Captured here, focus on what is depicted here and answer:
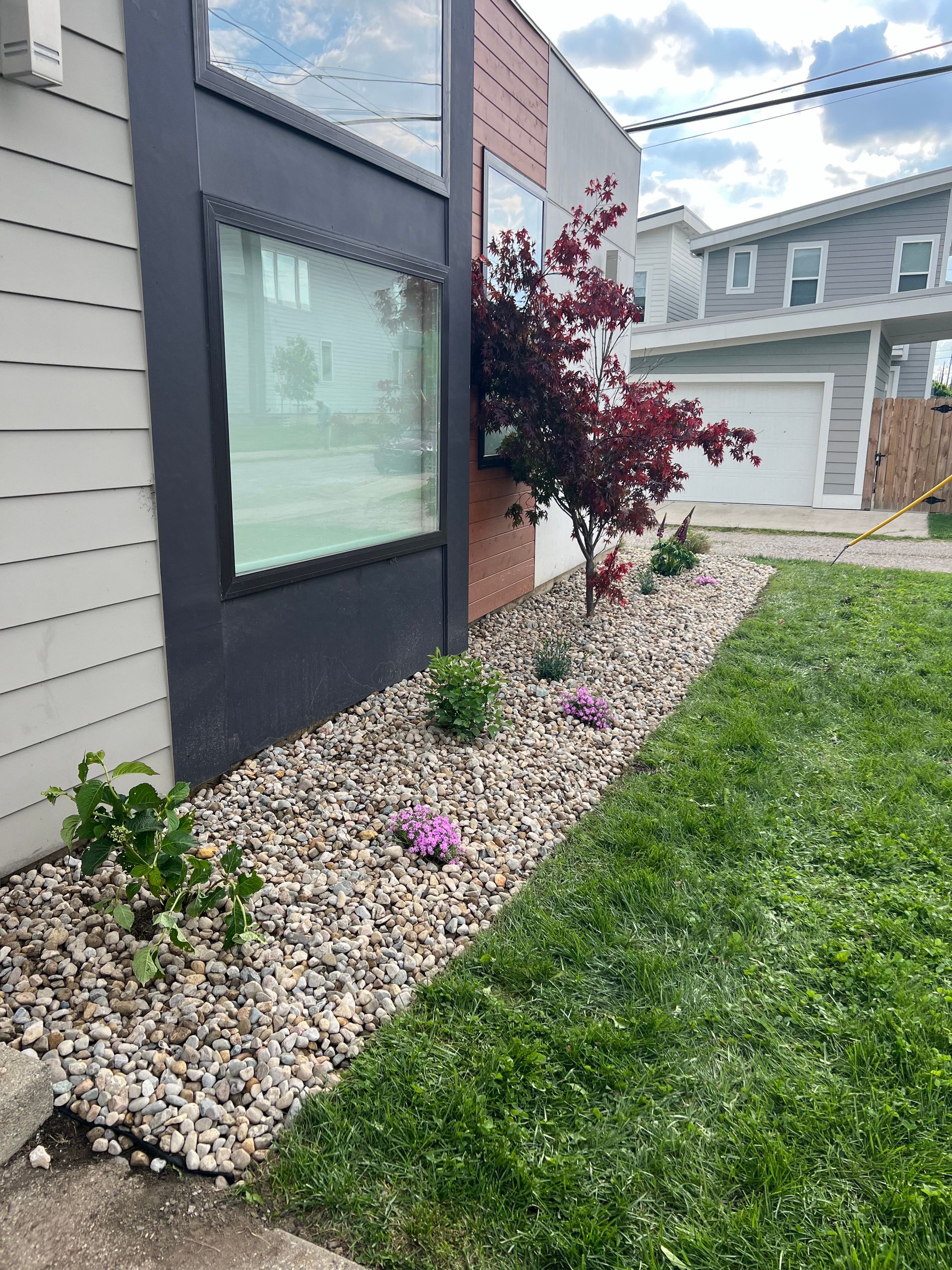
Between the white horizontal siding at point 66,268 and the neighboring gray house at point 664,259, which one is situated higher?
the neighboring gray house at point 664,259

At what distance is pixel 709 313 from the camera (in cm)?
1700

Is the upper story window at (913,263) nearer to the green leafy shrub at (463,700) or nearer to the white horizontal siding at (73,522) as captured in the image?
the green leafy shrub at (463,700)

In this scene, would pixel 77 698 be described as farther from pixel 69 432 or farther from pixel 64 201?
pixel 64 201

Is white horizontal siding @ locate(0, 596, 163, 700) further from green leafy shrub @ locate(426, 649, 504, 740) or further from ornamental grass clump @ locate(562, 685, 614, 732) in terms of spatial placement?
ornamental grass clump @ locate(562, 685, 614, 732)

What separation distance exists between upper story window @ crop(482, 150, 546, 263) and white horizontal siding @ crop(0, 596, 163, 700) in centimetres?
398

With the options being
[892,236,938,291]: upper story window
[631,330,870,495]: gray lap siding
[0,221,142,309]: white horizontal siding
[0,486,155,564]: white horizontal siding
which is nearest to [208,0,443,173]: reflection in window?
[0,221,142,309]: white horizontal siding

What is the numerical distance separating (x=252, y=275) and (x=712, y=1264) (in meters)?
3.46

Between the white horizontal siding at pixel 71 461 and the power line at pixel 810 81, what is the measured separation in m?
15.1

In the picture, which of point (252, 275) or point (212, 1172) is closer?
point (212, 1172)

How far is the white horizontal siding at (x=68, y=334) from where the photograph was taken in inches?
96.3

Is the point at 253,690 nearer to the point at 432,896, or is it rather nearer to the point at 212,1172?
the point at 432,896

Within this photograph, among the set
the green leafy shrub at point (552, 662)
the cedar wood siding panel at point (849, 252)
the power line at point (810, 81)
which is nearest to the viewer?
the green leafy shrub at point (552, 662)

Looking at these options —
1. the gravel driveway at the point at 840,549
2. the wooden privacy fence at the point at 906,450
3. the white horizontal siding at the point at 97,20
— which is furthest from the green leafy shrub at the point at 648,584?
the wooden privacy fence at the point at 906,450

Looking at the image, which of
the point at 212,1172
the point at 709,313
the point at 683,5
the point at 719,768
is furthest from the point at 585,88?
the point at 683,5
